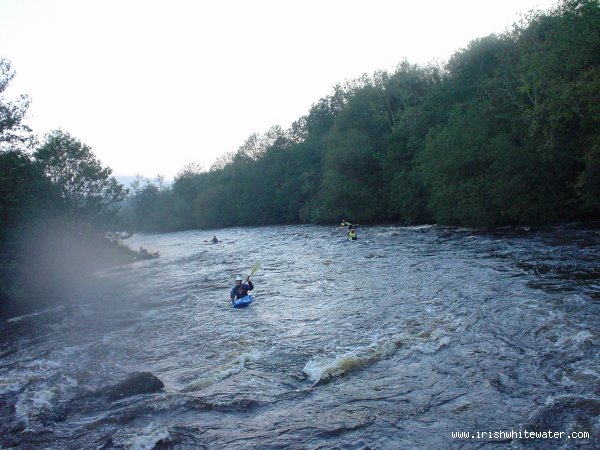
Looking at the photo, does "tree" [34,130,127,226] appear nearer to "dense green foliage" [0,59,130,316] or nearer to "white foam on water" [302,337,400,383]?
"dense green foliage" [0,59,130,316]

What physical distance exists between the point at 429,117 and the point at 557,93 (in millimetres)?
19372

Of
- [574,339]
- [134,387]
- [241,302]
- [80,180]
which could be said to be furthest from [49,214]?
[574,339]

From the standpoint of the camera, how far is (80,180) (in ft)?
120

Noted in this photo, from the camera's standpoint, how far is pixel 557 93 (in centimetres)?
2152

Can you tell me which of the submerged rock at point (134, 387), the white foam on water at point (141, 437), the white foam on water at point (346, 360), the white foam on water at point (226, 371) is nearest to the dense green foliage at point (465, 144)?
the white foam on water at point (346, 360)

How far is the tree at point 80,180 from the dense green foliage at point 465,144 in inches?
967

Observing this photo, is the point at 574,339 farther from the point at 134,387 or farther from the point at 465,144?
the point at 465,144

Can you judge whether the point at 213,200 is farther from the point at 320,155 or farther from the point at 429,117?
the point at 429,117

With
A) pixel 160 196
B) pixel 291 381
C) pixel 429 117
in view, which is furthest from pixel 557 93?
pixel 160 196

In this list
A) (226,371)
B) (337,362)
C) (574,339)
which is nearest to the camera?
(574,339)

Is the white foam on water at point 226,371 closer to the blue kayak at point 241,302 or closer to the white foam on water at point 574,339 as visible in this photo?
the blue kayak at point 241,302

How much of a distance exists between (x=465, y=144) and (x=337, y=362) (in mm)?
26347

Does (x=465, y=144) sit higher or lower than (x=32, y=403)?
higher

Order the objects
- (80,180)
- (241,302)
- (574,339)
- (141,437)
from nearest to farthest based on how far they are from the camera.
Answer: (141,437) → (574,339) → (241,302) → (80,180)
